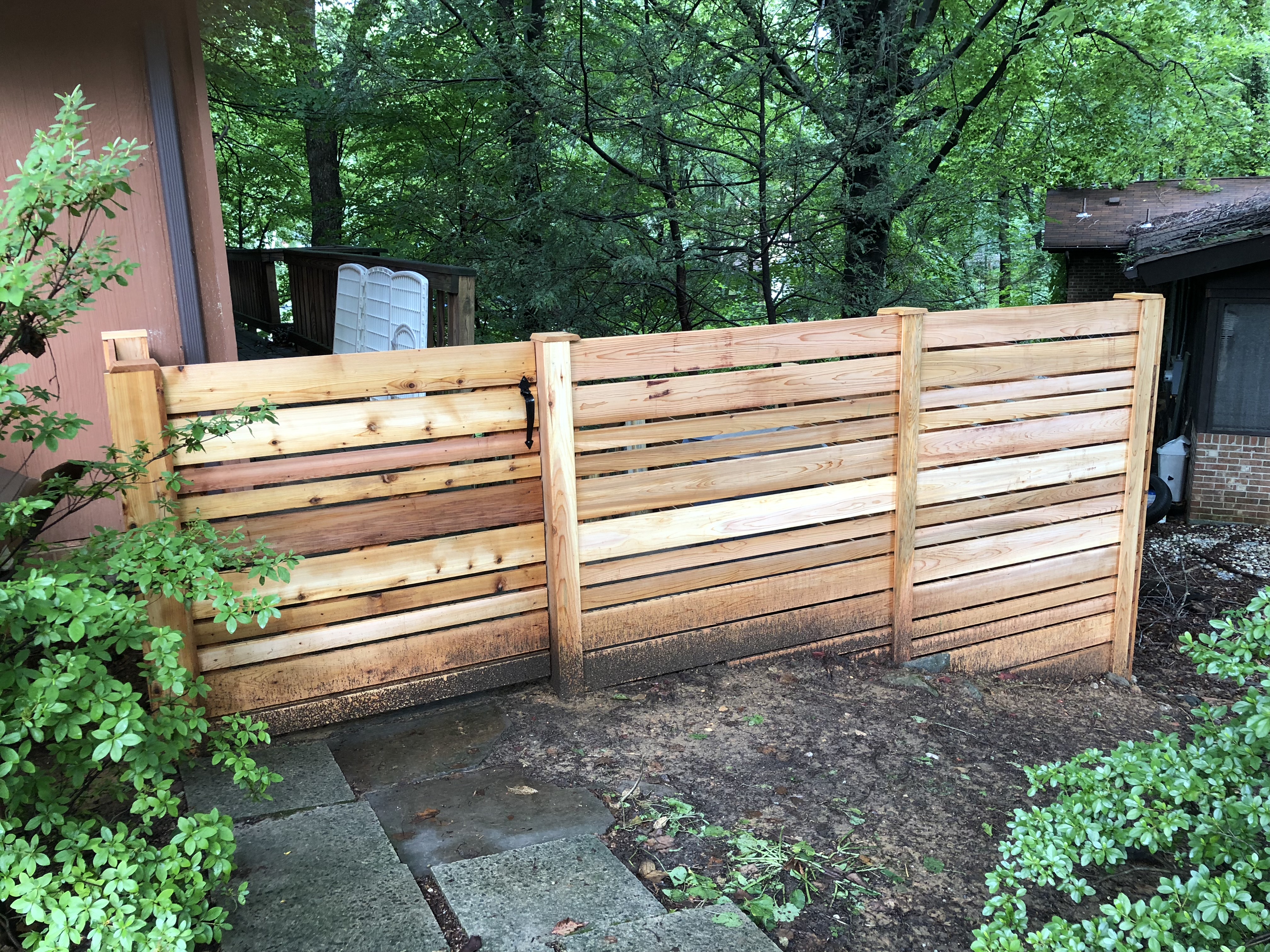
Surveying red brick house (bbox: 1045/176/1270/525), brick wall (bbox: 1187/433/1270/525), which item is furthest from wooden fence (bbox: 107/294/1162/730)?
brick wall (bbox: 1187/433/1270/525)

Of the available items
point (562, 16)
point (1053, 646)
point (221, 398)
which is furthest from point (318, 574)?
point (562, 16)

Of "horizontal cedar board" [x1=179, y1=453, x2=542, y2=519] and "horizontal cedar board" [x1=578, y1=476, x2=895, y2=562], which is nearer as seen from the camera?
"horizontal cedar board" [x1=179, y1=453, x2=542, y2=519]

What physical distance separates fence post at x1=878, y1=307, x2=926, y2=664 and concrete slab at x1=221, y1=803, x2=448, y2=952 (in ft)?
9.39

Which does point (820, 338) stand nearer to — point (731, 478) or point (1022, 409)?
point (731, 478)

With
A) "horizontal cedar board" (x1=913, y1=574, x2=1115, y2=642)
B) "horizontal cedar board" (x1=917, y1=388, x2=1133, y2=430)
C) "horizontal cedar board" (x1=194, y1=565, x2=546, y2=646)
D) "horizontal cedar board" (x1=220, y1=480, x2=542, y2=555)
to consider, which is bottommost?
"horizontal cedar board" (x1=913, y1=574, x2=1115, y2=642)

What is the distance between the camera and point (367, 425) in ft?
11.8

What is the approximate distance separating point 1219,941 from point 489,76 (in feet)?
25.6

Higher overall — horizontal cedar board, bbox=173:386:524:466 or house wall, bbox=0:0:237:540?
house wall, bbox=0:0:237:540

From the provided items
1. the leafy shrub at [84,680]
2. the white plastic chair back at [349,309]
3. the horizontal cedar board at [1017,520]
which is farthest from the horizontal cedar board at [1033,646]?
the white plastic chair back at [349,309]

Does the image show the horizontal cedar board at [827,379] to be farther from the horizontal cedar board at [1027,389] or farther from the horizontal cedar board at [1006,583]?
the horizontal cedar board at [1006,583]

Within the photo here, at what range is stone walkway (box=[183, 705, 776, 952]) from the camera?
8.35 feet

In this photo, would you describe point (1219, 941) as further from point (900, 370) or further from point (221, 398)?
point (221, 398)

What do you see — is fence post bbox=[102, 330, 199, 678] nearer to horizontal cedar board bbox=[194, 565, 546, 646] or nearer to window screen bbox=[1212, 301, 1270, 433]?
horizontal cedar board bbox=[194, 565, 546, 646]

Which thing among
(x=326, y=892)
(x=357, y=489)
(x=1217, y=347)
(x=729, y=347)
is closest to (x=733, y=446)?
(x=729, y=347)
